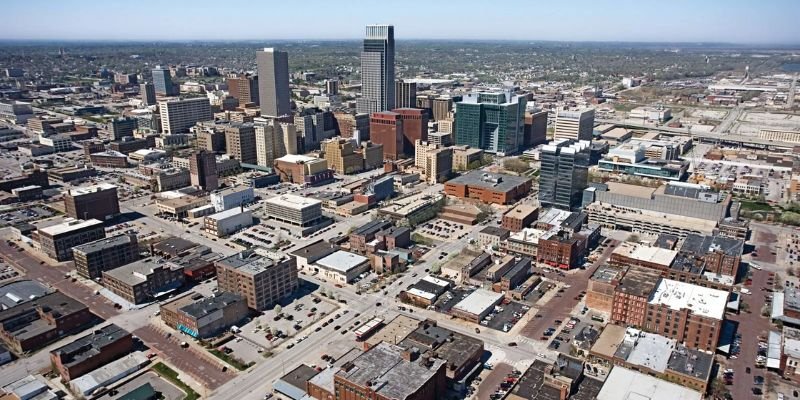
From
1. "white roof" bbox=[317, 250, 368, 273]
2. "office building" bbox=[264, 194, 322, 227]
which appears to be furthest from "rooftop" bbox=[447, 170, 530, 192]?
"white roof" bbox=[317, 250, 368, 273]

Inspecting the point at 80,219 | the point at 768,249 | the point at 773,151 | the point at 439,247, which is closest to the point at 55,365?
the point at 80,219

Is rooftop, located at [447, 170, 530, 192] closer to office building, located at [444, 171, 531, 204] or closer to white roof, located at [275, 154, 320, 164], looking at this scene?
office building, located at [444, 171, 531, 204]

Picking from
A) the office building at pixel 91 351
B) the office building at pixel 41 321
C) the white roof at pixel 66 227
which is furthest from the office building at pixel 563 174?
the white roof at pixel 66 227

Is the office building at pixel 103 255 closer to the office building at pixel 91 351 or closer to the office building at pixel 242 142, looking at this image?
the office building at pixel 91 351

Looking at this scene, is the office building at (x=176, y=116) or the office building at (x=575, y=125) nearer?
the office building at (x=575, y=125)

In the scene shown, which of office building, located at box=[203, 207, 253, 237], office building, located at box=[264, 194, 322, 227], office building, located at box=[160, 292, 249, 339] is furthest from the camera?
office building, located at box=[264, 194, 322, 227]

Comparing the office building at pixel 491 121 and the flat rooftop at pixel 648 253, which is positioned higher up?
the office building at pixel 491 121
